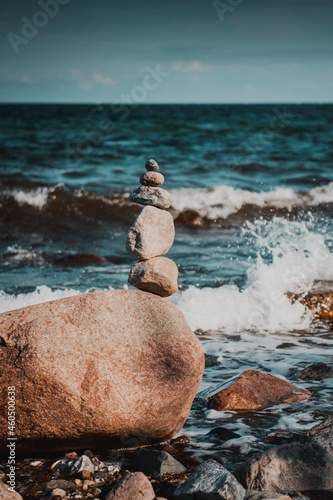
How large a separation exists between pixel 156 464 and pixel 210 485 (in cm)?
43

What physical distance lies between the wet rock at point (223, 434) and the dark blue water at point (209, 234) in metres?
0.08

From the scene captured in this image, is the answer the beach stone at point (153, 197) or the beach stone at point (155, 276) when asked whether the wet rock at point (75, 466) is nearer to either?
the beach stone at point (155, 276)

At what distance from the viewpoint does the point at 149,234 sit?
3.86m

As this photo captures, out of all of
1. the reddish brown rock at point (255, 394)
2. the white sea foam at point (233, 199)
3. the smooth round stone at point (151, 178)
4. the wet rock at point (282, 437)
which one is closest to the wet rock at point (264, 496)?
the wet rock at point (282, 437)

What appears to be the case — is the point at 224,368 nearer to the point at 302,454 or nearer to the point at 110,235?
the point at 302,454

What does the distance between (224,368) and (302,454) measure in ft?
6.17

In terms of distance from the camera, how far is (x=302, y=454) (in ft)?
9.78

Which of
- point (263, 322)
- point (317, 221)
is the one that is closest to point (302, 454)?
point (263, 322)

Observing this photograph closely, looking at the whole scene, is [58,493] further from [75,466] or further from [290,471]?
[290,471]

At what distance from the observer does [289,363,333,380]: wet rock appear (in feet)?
14.9

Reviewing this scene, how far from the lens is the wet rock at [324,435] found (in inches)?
124

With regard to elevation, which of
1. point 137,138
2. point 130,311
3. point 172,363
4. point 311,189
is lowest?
point 172,363

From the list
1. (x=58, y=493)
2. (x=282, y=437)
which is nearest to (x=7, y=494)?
(x=58, y=493)

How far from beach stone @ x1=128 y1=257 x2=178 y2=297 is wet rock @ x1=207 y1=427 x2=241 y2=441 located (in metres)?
1.08
